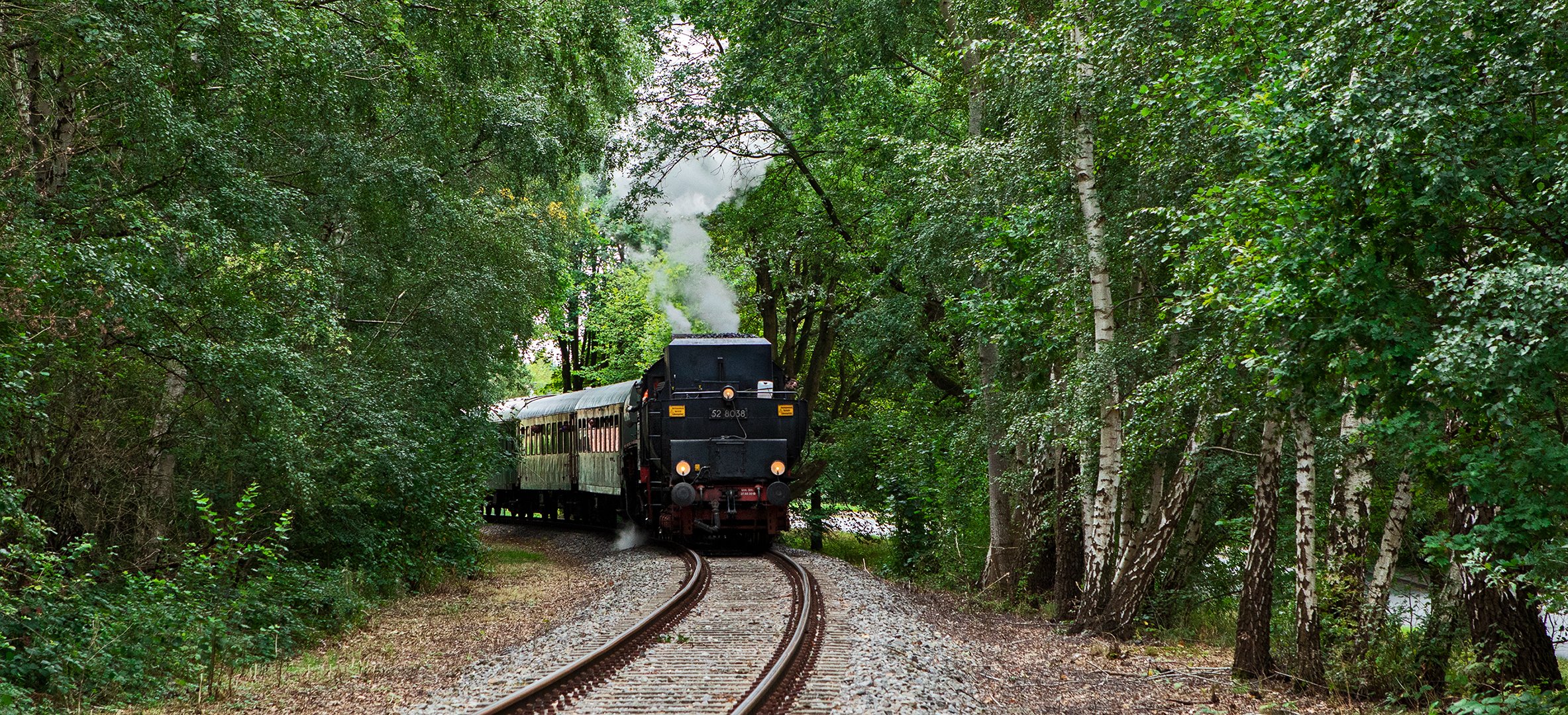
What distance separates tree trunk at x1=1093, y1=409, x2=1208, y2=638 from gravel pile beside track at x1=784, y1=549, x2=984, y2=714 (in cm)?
203

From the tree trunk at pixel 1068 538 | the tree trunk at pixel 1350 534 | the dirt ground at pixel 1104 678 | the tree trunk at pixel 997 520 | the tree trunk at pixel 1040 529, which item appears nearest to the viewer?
the dirt ground at pixel 1104 678

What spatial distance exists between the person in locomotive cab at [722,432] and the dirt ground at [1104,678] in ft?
19.3

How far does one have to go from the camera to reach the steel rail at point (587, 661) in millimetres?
7938

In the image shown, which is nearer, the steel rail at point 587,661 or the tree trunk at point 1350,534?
the steel rail at point 587,661

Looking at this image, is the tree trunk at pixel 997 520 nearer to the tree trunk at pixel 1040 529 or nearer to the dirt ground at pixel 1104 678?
the tree trunk at pixel 1040 529

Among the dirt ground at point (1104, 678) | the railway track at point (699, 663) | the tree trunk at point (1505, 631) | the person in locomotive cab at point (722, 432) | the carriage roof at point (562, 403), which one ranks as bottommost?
the dirt ground at point (1104, 678)

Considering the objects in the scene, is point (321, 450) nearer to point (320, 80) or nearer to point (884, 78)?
point (320, 80)

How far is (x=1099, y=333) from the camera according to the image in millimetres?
12320

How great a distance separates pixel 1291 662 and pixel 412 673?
24.3 feet

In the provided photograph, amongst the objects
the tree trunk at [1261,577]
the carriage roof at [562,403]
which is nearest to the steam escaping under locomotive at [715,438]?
the carriage roof at [562,403]

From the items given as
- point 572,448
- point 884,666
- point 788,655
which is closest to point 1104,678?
point 884,666

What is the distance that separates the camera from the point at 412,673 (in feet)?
33.4

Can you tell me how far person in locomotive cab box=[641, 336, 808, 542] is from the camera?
1944 cm

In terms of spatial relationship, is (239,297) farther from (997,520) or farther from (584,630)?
(997,520)
